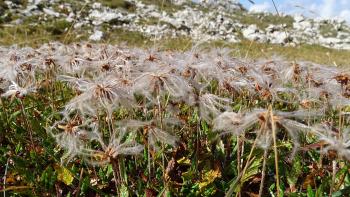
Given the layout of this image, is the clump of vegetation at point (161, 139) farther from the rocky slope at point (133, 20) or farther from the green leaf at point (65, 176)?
the rocky slope at point (133, 20)

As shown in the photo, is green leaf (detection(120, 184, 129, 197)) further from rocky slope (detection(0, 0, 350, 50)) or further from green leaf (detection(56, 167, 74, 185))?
rocky slope (detection(0, 0, 350, 50))

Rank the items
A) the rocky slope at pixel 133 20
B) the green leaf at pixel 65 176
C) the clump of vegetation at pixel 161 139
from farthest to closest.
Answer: the rocky slope at pixel 133 20 → the green leaf at pixel 65 176 → the clump of vegetation at pixel 161 139

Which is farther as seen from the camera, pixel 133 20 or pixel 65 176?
pixel 133 20

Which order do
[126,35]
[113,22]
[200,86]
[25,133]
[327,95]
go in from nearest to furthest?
1. [200,86]
2. [327,95]
3. [25,133]
4. [126,35]
5. [113,22]

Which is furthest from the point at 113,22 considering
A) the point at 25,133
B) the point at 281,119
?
the point at 281,119

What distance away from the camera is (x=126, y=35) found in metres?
26.2

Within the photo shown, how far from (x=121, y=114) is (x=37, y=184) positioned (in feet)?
4.43

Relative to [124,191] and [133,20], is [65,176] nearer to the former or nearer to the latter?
[124,191]

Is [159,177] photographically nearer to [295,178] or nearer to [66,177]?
[66,177]

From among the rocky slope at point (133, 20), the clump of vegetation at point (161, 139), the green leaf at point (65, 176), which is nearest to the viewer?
the clump of vegetation at point (161, 139)

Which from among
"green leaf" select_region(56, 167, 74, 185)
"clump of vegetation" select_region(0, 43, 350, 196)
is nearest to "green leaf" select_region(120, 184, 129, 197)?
"clump of vegetation" select_region(0, 43, 350, 196)

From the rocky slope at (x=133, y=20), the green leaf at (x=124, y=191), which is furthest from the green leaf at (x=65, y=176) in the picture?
the rocky slope at (x=133, y=20)

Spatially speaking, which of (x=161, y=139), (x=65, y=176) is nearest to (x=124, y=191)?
(x=161, y=139)

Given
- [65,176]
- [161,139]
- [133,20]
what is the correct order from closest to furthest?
[161,139], [65,176], [133,20]
